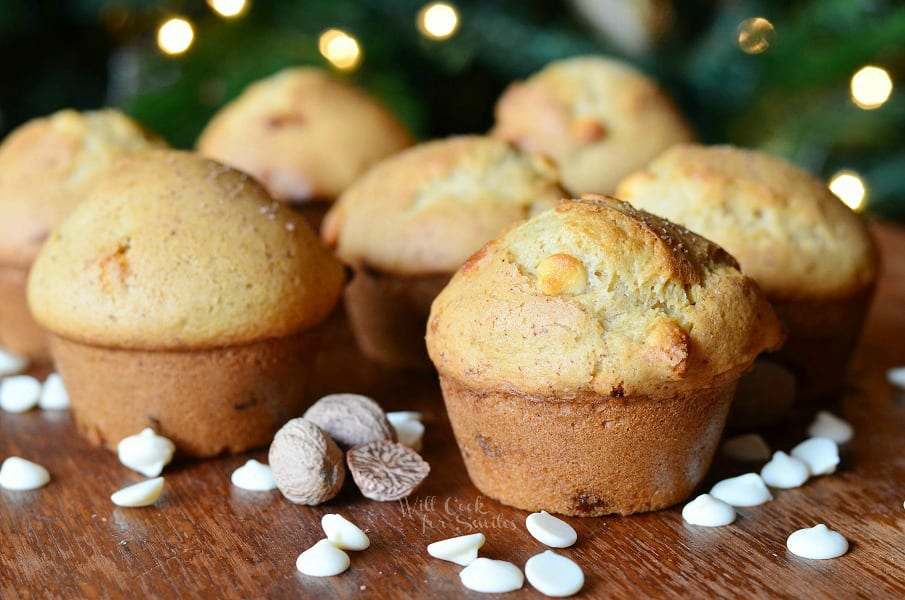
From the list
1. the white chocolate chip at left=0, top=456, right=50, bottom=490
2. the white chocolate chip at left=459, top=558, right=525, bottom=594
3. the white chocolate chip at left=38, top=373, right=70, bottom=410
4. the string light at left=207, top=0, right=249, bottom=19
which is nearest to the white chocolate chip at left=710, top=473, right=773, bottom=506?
the white chocolate chip at left=459, top=558, right=525, bottom=594

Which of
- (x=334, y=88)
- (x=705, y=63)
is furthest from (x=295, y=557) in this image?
(x=705, y=63)

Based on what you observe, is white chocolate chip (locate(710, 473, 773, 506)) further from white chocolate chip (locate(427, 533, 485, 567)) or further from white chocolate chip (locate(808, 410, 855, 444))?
white chocolate chip (locate(427, 533, 485, 567))

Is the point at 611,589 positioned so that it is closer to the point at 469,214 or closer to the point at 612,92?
the point at 469,214

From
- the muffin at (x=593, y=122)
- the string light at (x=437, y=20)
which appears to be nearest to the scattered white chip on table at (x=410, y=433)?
the muffin at (x=593, y=122)

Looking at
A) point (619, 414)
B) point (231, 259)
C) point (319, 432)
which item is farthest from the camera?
point (231, 259)

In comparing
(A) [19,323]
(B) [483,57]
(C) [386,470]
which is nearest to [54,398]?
(A) [19,323]

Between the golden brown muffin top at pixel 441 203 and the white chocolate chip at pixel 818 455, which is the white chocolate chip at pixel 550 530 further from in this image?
the golden brown muffin top at pixel 441 203
